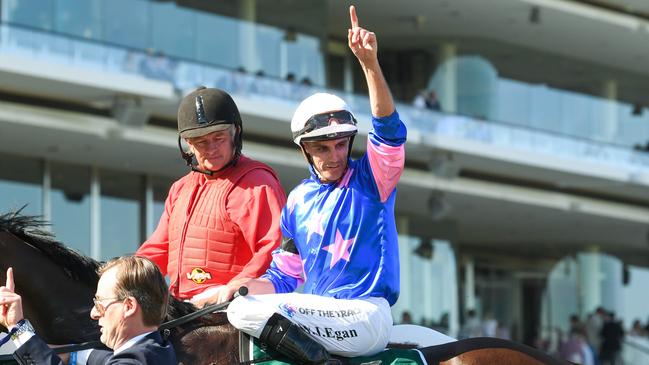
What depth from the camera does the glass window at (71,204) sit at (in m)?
19.9

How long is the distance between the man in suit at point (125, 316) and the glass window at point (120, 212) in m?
16.7

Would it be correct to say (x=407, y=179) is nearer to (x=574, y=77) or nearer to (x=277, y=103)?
(x=277, y=103)

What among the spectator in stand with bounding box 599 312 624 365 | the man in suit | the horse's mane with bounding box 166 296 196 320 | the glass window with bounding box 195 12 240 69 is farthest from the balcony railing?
the man in suit

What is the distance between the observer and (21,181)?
64.7 ft

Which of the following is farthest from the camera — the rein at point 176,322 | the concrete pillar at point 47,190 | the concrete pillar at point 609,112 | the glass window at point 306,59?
the concrete pillar at point 609,112

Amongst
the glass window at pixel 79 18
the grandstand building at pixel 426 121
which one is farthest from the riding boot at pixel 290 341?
the glass window at pixel 79 18

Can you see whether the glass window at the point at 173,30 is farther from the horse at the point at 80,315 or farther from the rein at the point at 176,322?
the rein at the point at 176,322

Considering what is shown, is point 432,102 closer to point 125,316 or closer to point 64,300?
point 64,300

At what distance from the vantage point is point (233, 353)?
4488 millimetres

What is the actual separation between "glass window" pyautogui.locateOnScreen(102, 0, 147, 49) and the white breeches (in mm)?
15084

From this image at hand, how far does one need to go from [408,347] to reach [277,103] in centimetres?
1555

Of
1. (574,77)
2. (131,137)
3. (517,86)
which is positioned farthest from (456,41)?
(131,137)

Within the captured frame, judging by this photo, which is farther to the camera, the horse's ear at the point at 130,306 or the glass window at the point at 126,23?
the glass window at the point at 126,23

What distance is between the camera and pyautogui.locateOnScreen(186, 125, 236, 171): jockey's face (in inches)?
202
